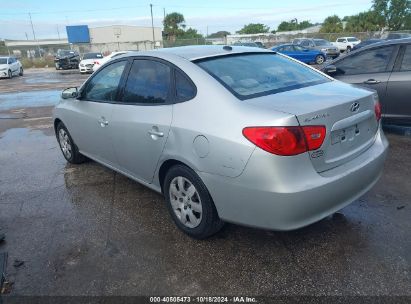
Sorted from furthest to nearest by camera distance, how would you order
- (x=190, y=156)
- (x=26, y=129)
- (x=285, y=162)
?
1. (x=26, y=129)
2. (x=190, y=156)
3. (x=285, y=162)

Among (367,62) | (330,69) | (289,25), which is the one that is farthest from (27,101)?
(289,25)

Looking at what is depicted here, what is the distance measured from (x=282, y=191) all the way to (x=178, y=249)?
1179 mm

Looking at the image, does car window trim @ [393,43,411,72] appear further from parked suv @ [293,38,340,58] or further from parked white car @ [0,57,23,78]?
parked white car @ [0,57,23,78]

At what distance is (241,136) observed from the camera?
261 cm

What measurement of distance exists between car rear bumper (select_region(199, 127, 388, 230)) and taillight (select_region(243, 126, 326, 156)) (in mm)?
51

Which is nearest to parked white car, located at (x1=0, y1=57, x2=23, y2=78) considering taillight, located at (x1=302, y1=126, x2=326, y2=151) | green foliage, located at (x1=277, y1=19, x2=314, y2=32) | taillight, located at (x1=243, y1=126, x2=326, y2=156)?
taillight, located at (x1=243, y1=126, x2=326, y2=156)

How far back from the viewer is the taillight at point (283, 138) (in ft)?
8.27

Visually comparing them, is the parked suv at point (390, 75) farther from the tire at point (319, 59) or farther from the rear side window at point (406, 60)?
the tire at point (319, 59)

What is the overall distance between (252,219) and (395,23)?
228 feet

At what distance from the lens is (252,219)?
108 inches

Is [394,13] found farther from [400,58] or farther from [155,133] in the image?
[155,133]

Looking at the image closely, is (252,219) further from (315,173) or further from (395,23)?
(395,23)

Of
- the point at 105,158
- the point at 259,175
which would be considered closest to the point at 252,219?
the point at 259,175

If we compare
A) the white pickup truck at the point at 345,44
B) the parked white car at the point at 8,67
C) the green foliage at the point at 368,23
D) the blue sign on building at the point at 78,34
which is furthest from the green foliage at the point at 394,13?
the parked white car at the point at 8,67
